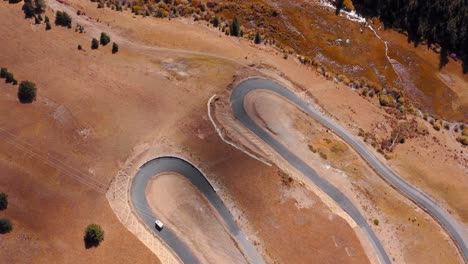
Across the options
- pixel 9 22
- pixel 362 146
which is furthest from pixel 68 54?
pixel 362 146

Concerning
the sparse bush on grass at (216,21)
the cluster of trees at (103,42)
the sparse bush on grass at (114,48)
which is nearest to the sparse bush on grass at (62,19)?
the cluster of trees at (103,42)

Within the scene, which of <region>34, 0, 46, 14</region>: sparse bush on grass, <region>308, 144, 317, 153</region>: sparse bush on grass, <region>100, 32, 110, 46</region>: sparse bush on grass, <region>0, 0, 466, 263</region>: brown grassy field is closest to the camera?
<region>0, 0, 466, 263</region>: brown grassy field

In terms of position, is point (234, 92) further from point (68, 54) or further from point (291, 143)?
point (68, 54)

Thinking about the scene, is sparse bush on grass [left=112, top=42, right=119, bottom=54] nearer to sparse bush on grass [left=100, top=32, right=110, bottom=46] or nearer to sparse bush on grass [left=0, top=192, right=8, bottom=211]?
sparse bush on grass [left=100, top=32, right=110, bottom=46]

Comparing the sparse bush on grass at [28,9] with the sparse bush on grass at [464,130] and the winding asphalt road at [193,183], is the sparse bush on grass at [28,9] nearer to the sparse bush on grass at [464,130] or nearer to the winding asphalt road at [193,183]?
the winding asphalt road at [193,183]

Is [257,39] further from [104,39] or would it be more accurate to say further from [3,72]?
[3,72]

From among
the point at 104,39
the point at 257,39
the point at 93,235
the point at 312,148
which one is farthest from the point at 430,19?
the point at 93,235

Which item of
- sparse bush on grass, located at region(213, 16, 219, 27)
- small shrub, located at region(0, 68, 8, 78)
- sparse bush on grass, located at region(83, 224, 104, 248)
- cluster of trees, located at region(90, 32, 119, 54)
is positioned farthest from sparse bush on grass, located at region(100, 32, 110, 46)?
sparse bush on grass, located at region(83, 224, 104, 248)

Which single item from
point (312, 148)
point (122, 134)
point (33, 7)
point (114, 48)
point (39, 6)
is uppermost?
point (39, 6)
